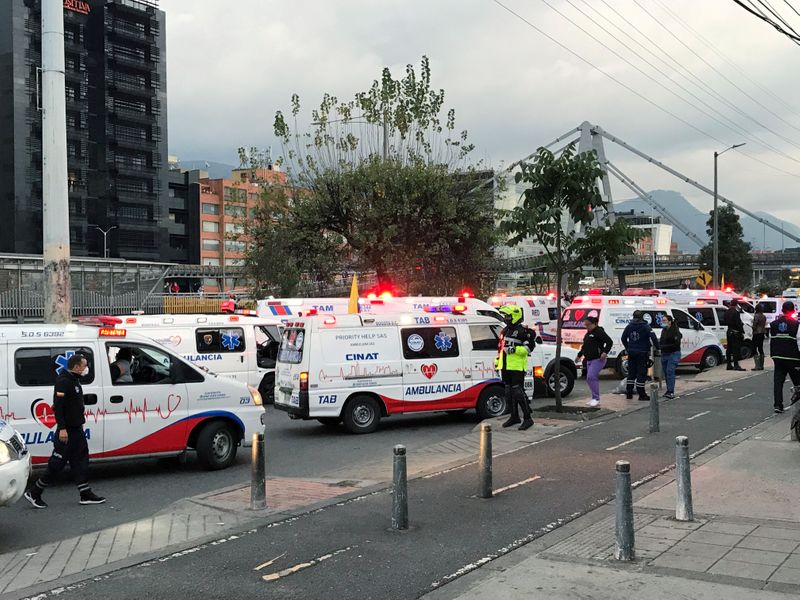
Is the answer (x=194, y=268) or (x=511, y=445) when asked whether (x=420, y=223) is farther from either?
(x=194, y=268)

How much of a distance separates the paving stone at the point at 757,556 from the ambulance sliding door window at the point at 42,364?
23.4ft

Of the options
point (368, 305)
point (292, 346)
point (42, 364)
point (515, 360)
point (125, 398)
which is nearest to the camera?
point (42, 364)

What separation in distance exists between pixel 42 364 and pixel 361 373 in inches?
210

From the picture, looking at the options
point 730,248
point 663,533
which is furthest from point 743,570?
point 730,248

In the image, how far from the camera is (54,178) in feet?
50.3

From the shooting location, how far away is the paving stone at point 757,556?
608 cm

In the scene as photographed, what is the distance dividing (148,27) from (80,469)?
291 ft

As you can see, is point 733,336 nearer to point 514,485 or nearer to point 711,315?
point 711,315

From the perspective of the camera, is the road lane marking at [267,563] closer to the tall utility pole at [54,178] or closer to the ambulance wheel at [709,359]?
the tall utility pole at [54,178]

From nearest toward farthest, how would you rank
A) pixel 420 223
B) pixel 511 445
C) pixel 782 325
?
pixel 511 445
pixel 782 325
pixel 420 223

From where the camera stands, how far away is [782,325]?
44.2 ft

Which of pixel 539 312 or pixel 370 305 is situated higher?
pixel 370 305

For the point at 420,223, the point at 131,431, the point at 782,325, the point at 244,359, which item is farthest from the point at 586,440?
the point at 420,223

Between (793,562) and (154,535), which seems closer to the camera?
(793,562)
